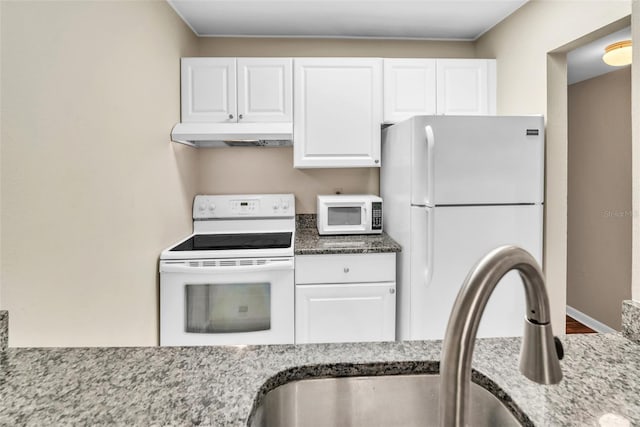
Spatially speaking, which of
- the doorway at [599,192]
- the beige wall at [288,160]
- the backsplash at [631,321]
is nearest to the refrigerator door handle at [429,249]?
the beige wall at [288,160]

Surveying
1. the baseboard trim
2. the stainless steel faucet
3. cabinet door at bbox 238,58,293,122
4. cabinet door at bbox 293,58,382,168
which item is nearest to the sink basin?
the stainless steel faucet

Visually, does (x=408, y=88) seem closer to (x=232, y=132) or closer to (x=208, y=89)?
(x=232, y=132)

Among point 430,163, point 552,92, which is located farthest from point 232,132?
point 552,92

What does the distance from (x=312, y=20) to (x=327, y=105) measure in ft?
2.05

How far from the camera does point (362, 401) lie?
0.75 m

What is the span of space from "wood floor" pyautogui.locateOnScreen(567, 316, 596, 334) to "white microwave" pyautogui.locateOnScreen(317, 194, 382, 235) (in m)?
2.33

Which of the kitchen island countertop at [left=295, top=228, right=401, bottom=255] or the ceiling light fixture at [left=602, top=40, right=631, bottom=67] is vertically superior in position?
the ceiling light fixture at [left=602, top=40, right=631, bottom=67]

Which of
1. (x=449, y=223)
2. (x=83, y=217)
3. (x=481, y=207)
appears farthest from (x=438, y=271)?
(x=83, y=217)

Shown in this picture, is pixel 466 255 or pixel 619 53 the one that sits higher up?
pixel 619 53

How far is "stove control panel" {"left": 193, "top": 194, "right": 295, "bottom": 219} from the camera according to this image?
273cm

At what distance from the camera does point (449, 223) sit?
2.02 meters

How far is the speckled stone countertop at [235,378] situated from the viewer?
58 centimetres

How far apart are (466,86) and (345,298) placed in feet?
5.90

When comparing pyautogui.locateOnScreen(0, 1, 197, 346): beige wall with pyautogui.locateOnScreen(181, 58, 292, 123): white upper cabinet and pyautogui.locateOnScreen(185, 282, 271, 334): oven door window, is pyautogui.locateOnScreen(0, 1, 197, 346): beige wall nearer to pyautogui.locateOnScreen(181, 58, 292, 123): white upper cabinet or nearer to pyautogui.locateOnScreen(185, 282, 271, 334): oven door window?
pyautogui.locateOnScreen(185, 282, 271, 334): oven door window
